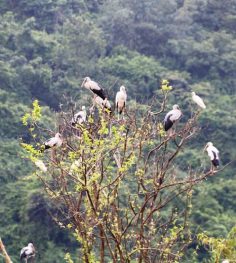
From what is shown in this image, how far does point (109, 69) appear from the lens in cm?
2341

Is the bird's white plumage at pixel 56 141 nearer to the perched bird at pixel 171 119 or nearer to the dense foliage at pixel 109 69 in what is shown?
the perched bird at pixel 171 119

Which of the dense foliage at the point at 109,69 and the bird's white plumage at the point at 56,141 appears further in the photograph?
the dense foliage at the point at 109,69

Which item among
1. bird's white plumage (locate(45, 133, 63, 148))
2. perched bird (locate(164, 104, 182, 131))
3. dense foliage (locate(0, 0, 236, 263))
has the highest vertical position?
bird's white plumage (locate(45, 133, 63, 148))

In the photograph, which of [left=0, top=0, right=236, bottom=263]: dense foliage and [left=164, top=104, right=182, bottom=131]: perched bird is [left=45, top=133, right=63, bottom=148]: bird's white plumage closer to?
[left=164, top=104, right=182, bottom=131]: perched bird

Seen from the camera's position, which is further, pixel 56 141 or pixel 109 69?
pixel 109 69

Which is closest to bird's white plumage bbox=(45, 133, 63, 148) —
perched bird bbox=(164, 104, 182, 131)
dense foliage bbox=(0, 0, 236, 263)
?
perched bird bbox=(164, 104, 182, 131)

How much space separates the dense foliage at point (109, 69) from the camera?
1673 centimetres

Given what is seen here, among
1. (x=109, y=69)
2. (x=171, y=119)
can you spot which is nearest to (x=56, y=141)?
(x=171, y=119)

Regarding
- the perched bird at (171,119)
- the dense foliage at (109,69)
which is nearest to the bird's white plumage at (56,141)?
the perched bird at (171,119)

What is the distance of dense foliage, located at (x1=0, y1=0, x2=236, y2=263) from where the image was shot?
16.7 meters

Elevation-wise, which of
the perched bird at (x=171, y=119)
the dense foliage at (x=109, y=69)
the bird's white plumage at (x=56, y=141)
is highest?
the bird's white plumage at (x=56, y=141)

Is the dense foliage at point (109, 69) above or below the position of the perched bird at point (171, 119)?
below

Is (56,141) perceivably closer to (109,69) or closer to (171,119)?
(171,119)

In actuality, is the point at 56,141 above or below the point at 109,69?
above
